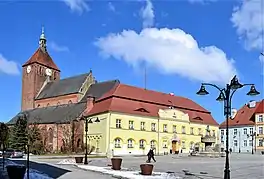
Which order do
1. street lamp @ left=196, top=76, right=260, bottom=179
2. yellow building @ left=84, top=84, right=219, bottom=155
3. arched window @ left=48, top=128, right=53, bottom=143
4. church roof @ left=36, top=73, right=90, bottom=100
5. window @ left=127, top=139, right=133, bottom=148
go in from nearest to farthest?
1. street lamp @ left=196, top=76, right=260, bottom=179
2. yellow building @ left=84, top=84, right=219, bottom=155
3. window @ left=127, top=139, right=133, bottom=148
4. arched window @ left=48, top=128, right=53, bottom=143
5. church roof @ left=36, top=73, right=90, bottom=100

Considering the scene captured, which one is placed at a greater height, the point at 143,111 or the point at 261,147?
the point at 143,111

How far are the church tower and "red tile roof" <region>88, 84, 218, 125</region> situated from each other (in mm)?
28158

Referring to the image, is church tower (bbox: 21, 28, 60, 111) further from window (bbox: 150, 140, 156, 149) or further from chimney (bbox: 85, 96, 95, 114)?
window (bbox: 150, 140, 156, 149)

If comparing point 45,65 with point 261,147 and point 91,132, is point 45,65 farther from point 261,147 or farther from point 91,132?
point 261,147

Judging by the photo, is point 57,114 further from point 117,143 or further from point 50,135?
point 117,143

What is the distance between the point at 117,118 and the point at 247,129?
41080 millimetres

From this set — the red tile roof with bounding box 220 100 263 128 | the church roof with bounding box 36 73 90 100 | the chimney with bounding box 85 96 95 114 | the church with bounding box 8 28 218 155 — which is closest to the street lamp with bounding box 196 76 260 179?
the church with bounding box 8 28 218 155

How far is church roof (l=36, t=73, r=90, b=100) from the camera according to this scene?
7819cm

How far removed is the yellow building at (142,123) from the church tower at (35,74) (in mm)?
27457

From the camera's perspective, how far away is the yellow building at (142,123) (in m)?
58.3

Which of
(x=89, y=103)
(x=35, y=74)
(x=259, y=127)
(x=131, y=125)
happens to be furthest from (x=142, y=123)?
(x=35, y=74)

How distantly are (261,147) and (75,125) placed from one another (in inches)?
1639

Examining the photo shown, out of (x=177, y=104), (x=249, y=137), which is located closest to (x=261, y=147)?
(x=249, y=137)

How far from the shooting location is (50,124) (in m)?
67.6
